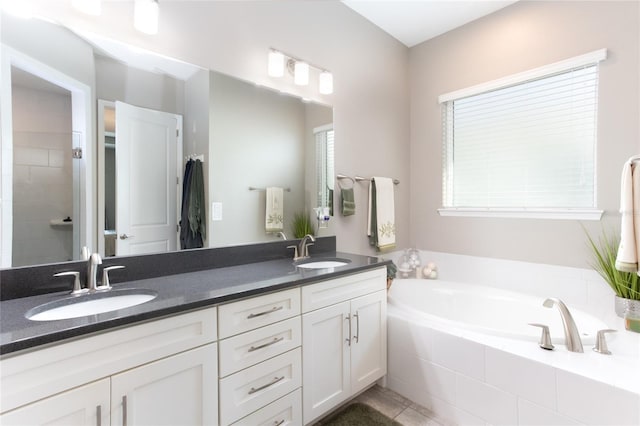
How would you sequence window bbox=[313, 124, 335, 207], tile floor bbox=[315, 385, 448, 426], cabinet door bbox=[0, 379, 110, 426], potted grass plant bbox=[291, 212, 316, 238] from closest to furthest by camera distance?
cabinet door bbox=[0, 379, 110, 426] < tile floor bbox=[315, 385, 448, 426] < potted grass plant bbox=[291, 212, 316, 238] < window bbox=[313, 124, 335, 207]

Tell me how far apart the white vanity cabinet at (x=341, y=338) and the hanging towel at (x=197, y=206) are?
26.1 inches

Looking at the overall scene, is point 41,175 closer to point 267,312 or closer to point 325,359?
point 267,312

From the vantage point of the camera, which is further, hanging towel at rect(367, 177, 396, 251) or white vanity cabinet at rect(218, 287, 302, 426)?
hanging towel at rect(367, 177, 396, 251)

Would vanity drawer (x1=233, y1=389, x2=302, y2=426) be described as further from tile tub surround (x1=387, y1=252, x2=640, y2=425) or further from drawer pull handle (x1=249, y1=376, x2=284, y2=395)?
tile tub surround (x1=387, y1=252, x2=640, y2=425)

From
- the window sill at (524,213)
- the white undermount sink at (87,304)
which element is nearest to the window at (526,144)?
the window sill at (524,213)

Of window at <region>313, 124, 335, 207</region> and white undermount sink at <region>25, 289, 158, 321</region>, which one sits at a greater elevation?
window at <region>313, 124, 335, 207</region>

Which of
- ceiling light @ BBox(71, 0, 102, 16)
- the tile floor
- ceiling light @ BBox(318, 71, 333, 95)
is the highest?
ceiling light @ BBox(318, 71, 333, 95)

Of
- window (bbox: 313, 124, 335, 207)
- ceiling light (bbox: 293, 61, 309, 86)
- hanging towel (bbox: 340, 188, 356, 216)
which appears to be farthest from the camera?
hanging towel (bbox: 340, 188, 356, 216)

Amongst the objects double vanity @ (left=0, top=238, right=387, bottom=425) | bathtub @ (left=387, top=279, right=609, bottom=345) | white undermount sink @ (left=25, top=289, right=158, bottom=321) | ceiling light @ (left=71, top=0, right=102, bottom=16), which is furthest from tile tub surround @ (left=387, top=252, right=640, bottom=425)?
ceiling light @ (left=71, top=0, right=102, bottom=16)

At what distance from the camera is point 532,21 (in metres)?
2.33

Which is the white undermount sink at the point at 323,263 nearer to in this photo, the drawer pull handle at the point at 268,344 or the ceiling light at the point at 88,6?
the drawer pull handle at the point at 268,344

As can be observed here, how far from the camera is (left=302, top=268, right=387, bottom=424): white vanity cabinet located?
1540mm

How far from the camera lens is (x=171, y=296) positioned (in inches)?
46.4

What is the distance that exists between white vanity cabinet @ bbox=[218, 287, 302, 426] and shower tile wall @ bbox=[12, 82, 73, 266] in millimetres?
782
